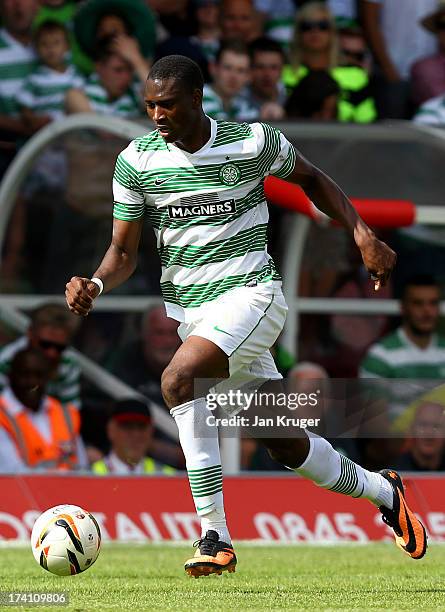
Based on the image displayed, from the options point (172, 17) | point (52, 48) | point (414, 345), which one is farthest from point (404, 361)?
point (52, 48)

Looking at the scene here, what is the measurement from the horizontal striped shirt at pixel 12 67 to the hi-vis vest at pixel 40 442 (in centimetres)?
291

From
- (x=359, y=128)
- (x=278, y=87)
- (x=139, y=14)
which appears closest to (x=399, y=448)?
(x=359, y=128)

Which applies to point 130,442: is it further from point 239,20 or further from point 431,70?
point 431,70

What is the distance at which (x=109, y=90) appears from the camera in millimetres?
12992

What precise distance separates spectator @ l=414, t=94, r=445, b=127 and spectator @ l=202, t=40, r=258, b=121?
5.07 feet

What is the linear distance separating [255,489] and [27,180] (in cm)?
340

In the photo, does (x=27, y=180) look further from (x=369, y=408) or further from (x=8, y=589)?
(x=8, y=589)

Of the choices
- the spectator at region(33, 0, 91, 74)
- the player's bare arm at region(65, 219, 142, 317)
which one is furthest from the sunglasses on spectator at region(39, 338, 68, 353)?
the player's bare arm at region(65, 219, 142, 317)

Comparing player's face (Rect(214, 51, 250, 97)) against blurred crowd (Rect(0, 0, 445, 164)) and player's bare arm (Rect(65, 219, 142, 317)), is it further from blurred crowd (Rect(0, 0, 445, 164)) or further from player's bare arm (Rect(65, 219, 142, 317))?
player's bare arm (Rect(65, 219, 142, 317))

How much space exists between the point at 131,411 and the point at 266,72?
353 cm

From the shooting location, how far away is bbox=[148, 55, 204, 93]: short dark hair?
693cm

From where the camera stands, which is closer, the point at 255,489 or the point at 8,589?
the point at 8,589

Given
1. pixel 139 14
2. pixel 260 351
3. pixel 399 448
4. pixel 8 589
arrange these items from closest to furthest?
pixel 8 589 → pixel 260 351 → pixel 399 448 → pixel 139 14

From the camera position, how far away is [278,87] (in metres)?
13.3
